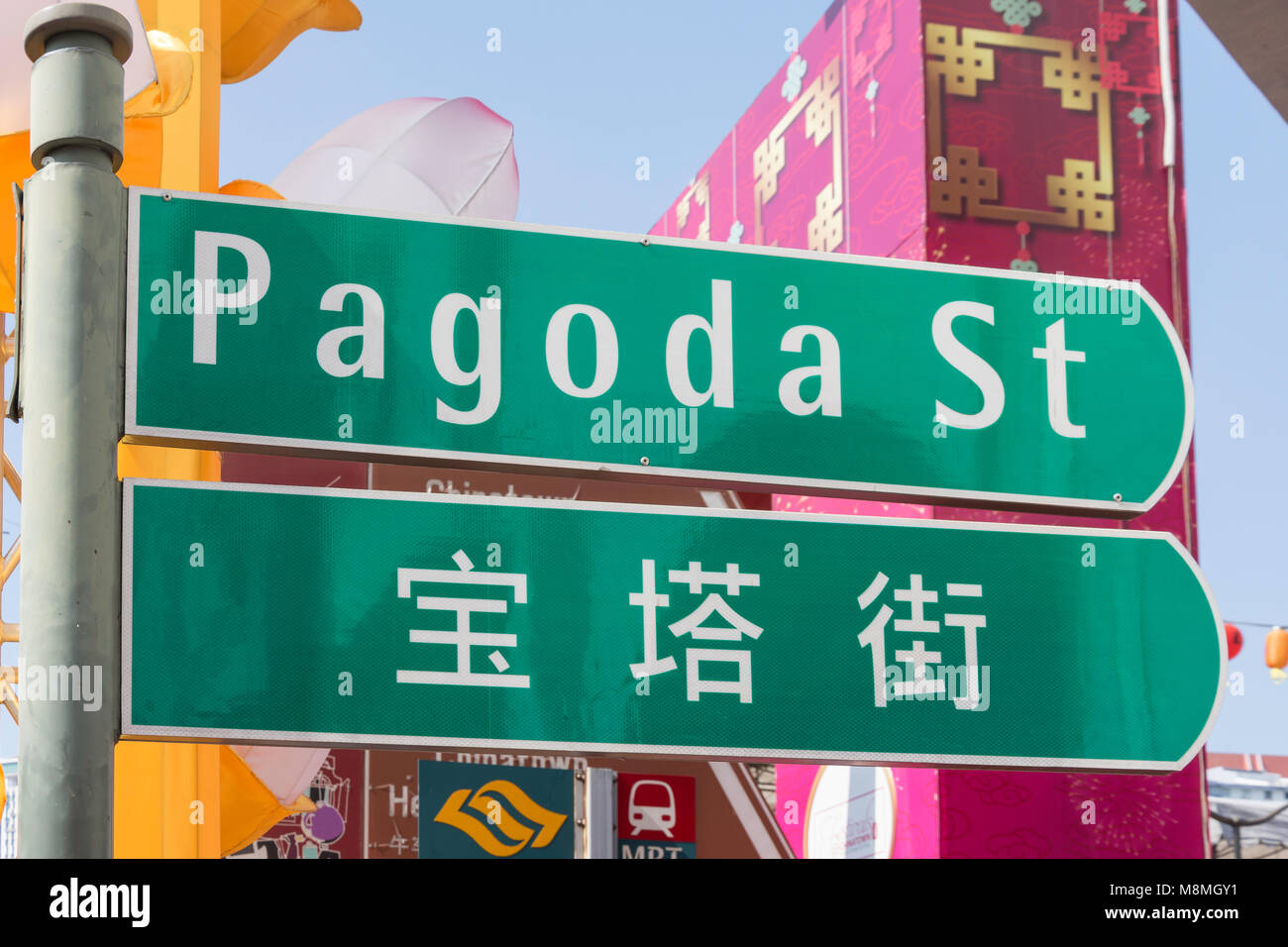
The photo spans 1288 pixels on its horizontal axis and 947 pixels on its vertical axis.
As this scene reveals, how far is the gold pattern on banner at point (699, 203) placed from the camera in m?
17.3

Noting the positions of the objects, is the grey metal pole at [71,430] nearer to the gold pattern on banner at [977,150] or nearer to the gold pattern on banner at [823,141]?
the gold pattern on banner at [977,150]

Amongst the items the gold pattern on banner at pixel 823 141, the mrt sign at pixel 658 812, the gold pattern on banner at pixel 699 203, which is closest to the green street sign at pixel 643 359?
the mrt sign at pixel 658 812

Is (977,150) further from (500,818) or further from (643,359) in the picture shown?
(643,359)

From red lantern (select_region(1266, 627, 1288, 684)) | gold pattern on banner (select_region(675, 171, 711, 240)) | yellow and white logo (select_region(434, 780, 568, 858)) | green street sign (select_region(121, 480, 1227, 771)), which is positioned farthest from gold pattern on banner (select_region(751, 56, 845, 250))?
green street sign (select_region(121, 480, 1227, 771))

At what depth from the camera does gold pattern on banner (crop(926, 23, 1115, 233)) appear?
1252 centimetres

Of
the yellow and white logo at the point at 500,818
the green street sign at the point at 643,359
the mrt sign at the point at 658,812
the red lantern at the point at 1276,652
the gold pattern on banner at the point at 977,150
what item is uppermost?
the gold pattern on banner at the point at 977,150

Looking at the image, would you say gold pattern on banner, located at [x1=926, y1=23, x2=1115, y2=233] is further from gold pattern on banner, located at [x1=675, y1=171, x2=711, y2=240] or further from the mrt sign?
the mrt sign

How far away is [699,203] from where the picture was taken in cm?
1769

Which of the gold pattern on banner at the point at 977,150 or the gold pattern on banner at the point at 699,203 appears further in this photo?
the gold pattern on banner at the point at 699,203

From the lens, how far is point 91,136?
203 centimetres

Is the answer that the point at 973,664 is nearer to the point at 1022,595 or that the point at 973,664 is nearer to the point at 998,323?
the point at 1022,595

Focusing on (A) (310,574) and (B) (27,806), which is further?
(A) (310,574)

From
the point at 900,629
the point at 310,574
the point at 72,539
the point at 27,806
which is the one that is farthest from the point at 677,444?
the point at 27,806

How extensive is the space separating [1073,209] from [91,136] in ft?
38.3
